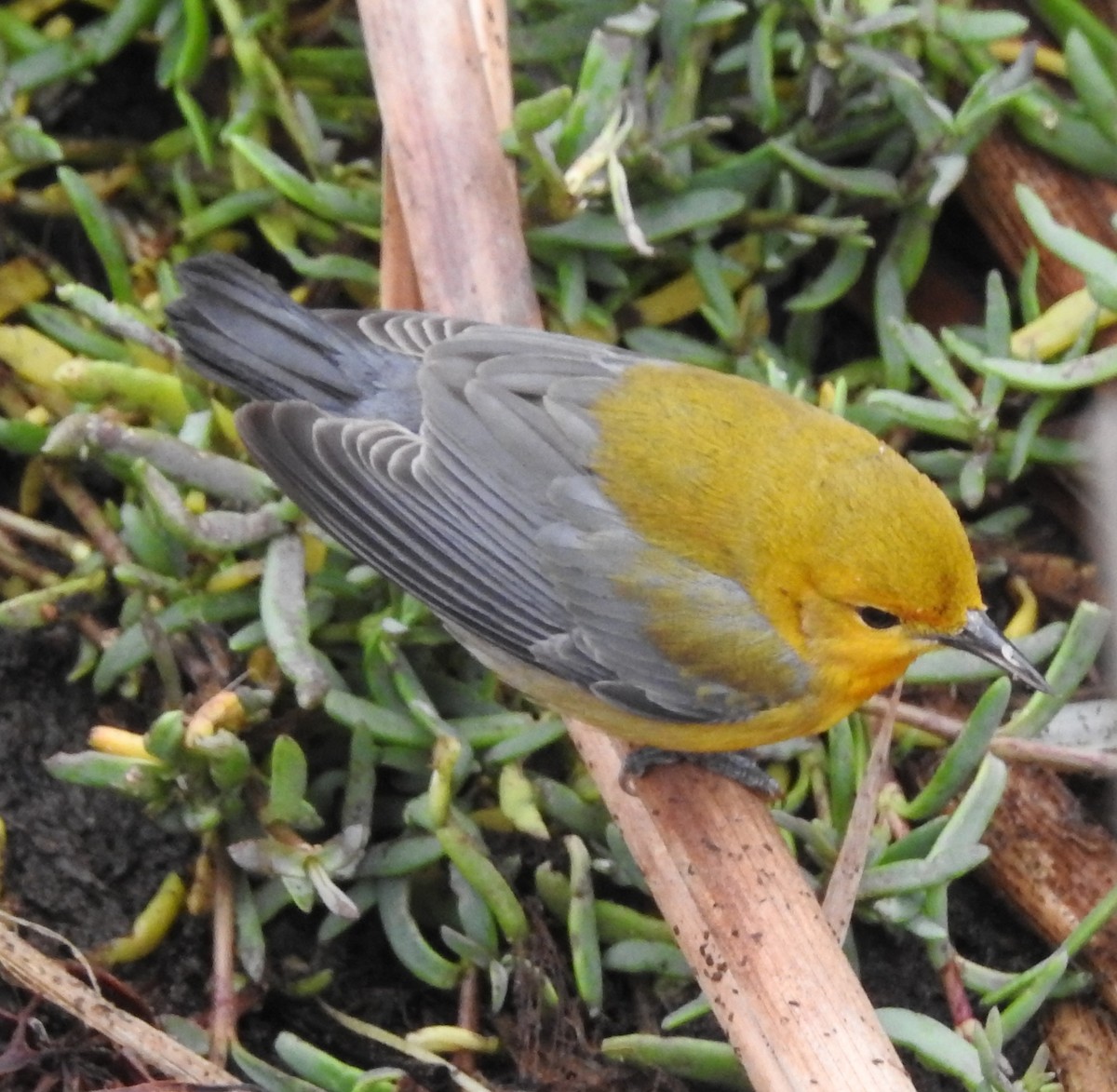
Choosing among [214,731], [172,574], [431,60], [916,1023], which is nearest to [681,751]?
[916,1023]

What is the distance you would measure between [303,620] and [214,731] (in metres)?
0.26

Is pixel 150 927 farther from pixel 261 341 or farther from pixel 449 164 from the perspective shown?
pixel 449 164

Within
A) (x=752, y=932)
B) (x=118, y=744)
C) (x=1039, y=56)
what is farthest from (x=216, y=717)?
(x=1039, y=56)

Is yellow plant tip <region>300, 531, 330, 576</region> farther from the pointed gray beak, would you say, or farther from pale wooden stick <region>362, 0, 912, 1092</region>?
the pointed gray beak

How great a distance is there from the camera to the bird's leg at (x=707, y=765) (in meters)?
2.67

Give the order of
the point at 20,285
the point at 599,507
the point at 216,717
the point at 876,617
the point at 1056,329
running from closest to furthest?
the point at 876,617, the point at 216,717, the point at 599,507, the point at 1056,329, the point at 20,285

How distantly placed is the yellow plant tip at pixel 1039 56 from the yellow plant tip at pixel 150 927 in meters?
2.25

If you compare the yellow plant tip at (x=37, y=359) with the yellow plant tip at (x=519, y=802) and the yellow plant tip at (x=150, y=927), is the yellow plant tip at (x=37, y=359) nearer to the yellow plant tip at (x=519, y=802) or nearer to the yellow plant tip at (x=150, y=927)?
the yellow plant tip at (x=150, y=927)

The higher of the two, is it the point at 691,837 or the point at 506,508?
the point at 506,508

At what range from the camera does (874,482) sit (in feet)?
8.11

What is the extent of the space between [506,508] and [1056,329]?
1138 mm

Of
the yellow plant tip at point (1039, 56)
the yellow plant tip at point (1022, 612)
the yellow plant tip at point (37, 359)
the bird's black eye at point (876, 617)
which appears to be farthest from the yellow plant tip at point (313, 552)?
the yellow plant tip at point (1039, 56)

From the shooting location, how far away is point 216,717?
8.73 feet

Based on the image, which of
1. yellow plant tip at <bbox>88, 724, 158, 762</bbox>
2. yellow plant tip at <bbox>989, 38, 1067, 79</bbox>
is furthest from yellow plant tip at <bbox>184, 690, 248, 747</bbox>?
yellow plant tip at <bbox>989, 38, 1067, 79</bbox>
